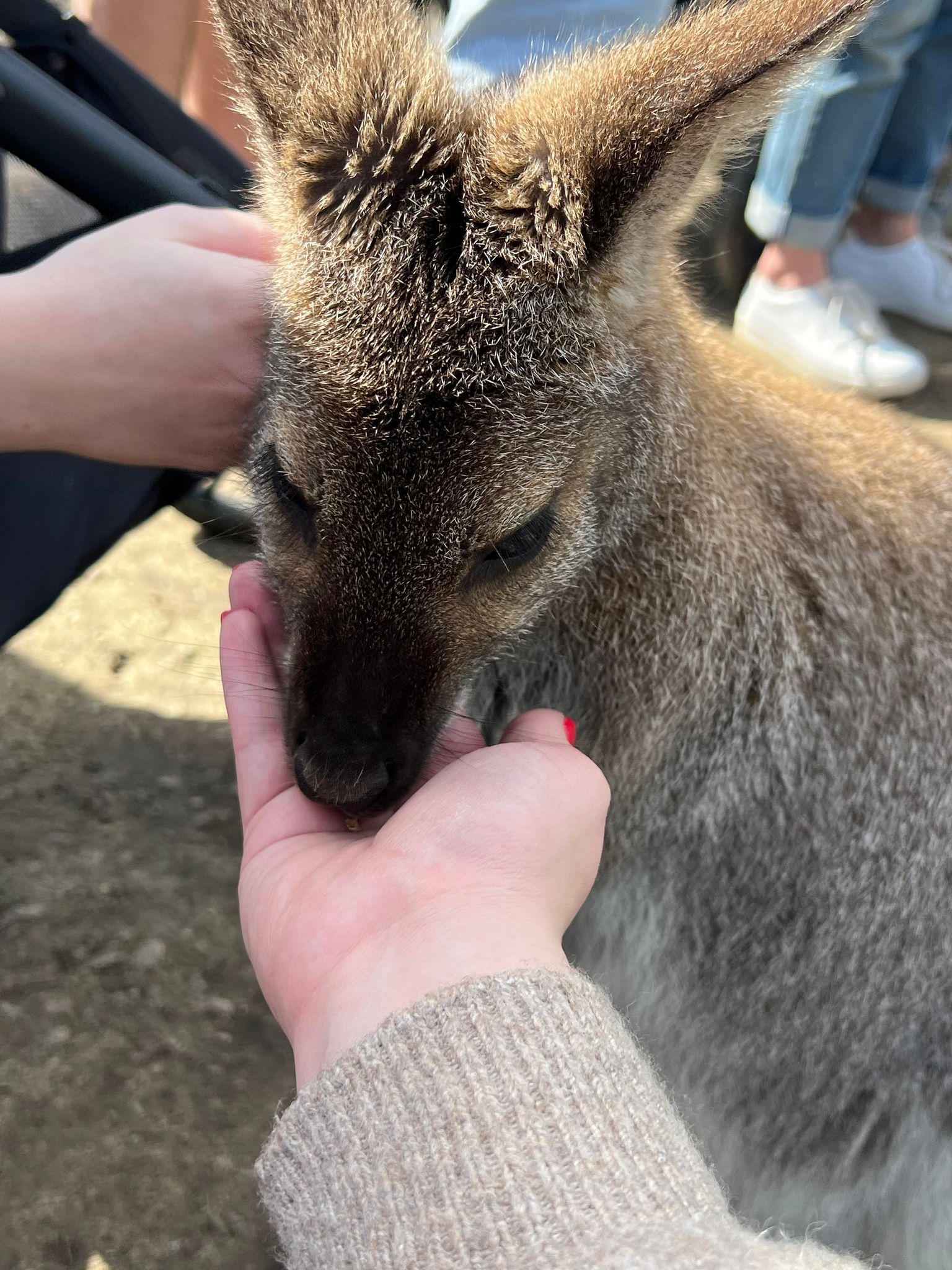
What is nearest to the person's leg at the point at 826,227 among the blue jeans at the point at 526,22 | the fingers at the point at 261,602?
the blue jeans at the point at 526,22

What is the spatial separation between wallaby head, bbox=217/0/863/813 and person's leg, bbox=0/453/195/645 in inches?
39.6

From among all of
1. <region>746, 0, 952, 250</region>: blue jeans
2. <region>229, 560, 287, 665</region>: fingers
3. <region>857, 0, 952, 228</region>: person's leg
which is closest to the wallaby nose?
<region>229, 560, 287, 665</region>: fingers

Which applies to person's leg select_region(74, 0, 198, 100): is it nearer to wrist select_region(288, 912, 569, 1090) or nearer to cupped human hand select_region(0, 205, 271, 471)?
cupped human hand select_region(0, 205, 271, 471)

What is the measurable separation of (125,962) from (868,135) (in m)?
3.62

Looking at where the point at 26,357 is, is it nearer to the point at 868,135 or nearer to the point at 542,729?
the point at 542,729

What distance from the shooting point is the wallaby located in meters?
1.35

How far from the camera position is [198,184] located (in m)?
2.38

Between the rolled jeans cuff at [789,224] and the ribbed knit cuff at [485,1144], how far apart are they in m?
3.70

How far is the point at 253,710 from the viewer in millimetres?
1694

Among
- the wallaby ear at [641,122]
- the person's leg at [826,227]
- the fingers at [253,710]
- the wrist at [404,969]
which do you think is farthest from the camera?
the person's leg at [826,227]

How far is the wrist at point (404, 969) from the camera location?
111 cm

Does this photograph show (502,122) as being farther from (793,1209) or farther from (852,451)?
(793,1209)

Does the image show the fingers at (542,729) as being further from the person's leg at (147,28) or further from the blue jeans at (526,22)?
the person's leg at (147,28)

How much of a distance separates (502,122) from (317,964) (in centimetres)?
107
